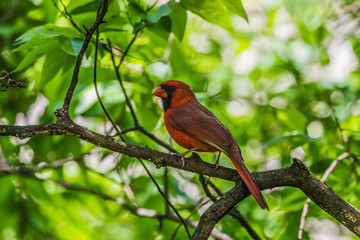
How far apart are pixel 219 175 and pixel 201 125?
1.80 ft

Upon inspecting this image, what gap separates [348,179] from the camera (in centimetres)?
270

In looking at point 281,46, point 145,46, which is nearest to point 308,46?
point 281,46

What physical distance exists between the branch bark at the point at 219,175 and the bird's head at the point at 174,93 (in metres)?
0.81

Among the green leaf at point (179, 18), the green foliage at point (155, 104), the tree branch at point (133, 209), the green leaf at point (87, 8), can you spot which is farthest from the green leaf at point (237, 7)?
the tree branch at point (133, 209)

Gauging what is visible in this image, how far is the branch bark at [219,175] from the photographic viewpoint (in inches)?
67.0

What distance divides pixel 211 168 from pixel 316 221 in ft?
5.90

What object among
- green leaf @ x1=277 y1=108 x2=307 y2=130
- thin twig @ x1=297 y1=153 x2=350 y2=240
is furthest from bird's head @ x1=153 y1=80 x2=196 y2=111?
thin twig @ x1=297 y1=153 x2=350 y2=240

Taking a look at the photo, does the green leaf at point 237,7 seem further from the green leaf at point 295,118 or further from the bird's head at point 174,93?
the green leaf at point 295,118

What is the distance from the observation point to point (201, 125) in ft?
8.43

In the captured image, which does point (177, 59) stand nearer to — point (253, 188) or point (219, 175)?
point (219, 175)

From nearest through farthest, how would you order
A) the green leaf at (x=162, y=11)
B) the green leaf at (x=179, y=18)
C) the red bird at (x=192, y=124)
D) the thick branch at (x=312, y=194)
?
the thick branch at (x=312, y=194)
the green leaf at (x=162, y=11)
the green leaf at (x=179, y=18)
the red bird at (x=192, y=124)

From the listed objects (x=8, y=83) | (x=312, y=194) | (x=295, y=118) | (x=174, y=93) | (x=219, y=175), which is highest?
(x=174, y=93)

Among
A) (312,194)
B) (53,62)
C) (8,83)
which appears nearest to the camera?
(8,83)

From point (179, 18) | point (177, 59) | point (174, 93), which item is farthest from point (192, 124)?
point (179, 18)
